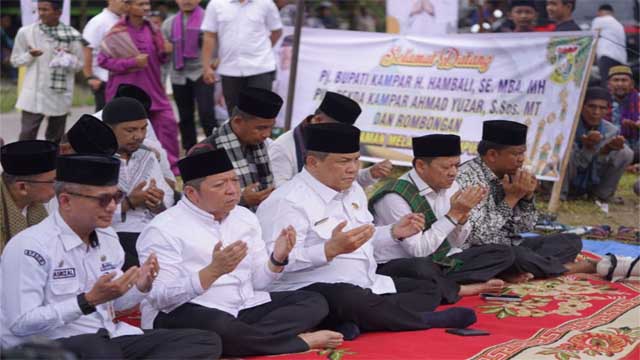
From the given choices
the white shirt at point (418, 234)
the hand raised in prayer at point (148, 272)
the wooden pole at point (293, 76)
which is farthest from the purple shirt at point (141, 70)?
the hand raised in prayer at point (148, 272)

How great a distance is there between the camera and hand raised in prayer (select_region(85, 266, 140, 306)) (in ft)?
12.8

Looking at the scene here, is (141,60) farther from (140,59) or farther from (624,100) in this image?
(624,100)

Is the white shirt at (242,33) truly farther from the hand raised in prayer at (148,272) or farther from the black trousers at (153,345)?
the hand raised in prayer at (148,272)

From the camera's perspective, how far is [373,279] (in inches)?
217

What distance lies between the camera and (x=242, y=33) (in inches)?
373

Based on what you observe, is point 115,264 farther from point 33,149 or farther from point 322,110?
point 322,110

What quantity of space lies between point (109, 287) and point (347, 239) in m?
1.36

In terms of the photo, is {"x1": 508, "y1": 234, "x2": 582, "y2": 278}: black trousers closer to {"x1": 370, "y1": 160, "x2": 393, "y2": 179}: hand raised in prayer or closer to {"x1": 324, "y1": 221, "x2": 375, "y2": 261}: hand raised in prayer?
{"x1": 370, "y1": 160, "x2": 393, "y2": 179}: hand raised in prayer

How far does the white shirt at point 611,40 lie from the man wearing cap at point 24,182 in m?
6.12

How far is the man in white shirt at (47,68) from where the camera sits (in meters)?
9.03

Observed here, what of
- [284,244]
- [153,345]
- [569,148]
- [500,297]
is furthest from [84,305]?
[569,148]

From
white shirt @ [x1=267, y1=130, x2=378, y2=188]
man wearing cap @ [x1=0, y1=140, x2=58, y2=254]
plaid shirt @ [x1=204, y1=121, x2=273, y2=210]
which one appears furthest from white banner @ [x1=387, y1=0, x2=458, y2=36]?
man wearing cap @ [x1=0, y1=140, x2=58, y2=254]

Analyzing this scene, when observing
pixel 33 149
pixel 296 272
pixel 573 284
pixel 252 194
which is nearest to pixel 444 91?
pixel 573 284

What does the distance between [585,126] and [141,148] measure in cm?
453
